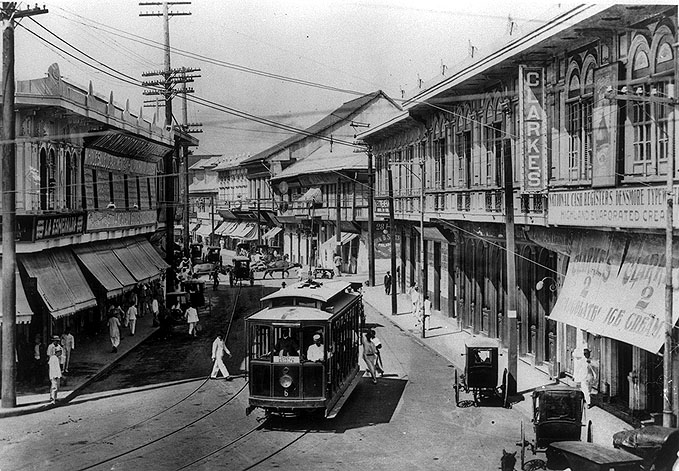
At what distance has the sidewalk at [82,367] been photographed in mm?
18266

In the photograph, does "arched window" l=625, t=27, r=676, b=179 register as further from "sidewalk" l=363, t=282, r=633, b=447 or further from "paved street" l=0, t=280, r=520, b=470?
"paved street" l=0, t=280, r=520, b=470

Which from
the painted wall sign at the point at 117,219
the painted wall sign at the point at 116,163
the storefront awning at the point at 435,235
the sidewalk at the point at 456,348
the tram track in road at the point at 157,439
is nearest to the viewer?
the tram track in road at the point at 157,439

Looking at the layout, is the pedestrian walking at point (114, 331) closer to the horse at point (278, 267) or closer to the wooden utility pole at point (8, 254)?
the wooden utility pole at point (8, 254)

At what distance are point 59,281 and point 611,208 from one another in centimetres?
1520

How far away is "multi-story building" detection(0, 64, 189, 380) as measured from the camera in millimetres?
20812

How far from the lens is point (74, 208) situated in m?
25.9

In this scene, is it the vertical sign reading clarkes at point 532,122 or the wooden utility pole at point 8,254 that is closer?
the wooden utility pole at point 8,254

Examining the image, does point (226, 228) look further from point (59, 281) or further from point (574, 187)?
point (574, 187)

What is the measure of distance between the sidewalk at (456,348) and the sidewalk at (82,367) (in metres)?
10.2

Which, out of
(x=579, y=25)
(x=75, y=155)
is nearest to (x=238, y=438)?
(x=579, y=25)

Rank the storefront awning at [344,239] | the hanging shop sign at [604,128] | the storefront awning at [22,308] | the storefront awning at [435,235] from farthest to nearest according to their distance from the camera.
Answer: the storefront awning at [344,239] < the storefront awning at [435,235] < the storefront awning at [22,308] < the hanging shop sign at [604,128]

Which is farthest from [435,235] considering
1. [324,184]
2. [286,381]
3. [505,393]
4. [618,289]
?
[324,184]

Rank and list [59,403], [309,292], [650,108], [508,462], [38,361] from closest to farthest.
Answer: [508,462] → [650,108] → [309,292] → [59,403] → [38,361]

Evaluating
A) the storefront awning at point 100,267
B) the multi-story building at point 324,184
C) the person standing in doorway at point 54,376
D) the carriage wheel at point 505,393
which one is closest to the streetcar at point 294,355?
the carriage wheel at point 505,393
